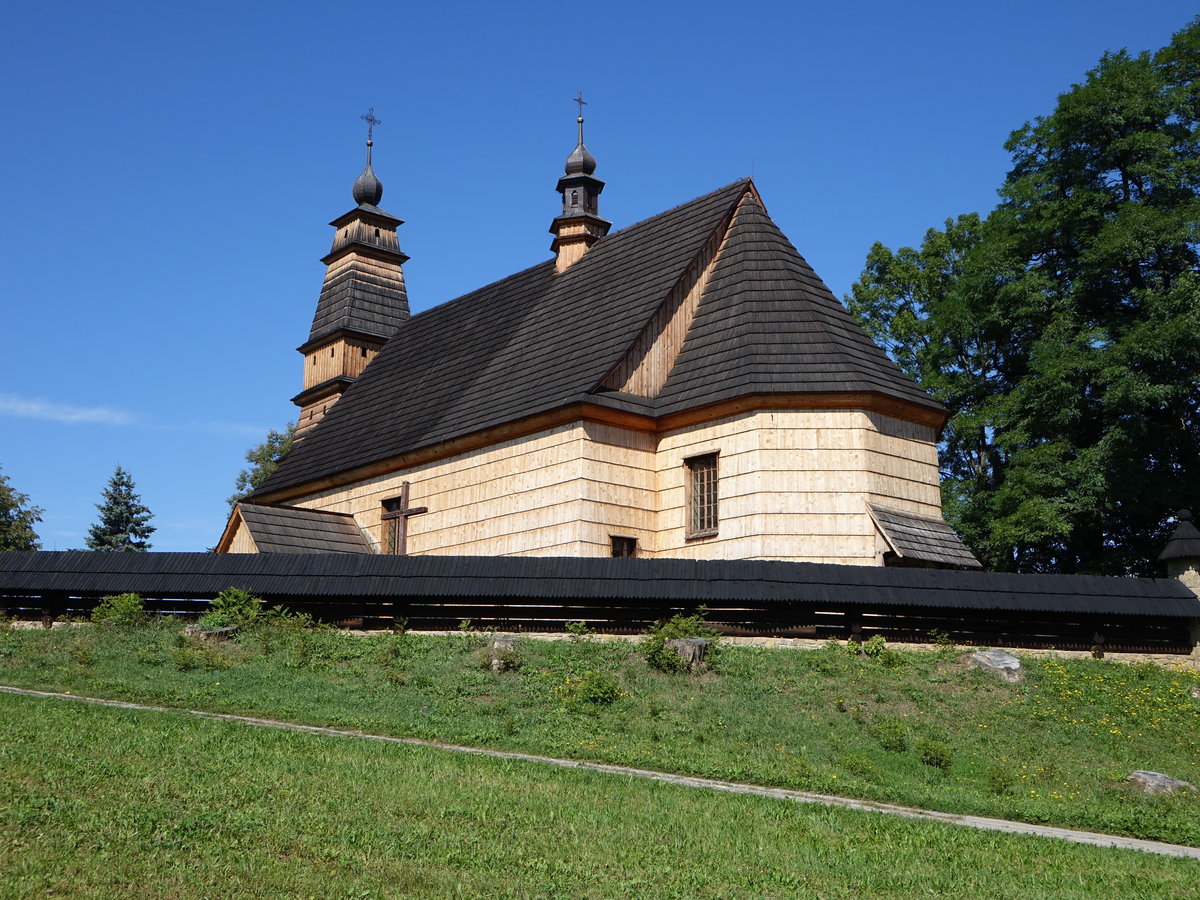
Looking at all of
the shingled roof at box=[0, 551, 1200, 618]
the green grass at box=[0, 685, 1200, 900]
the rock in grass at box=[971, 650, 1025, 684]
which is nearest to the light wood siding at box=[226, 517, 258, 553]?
the shingled roof at box=[0, 551, 1200, 618]

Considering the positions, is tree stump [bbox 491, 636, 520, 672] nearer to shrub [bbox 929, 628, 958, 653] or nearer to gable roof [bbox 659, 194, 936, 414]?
shrub [bbox 929, 628, 958, 653]

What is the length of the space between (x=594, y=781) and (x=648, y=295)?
623 inches

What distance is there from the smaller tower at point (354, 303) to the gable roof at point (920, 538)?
67.2 feet

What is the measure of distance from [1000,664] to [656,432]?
9047mm

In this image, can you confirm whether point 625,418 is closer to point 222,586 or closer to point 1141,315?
point 222,586

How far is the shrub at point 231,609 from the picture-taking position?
59.5 ft

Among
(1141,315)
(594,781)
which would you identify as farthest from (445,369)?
(594,781)

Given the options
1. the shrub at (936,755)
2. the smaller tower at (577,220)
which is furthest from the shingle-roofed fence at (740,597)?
the smaller tower at (577,220)

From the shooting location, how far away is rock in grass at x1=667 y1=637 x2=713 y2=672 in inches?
636

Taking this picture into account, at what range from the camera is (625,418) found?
2356cm

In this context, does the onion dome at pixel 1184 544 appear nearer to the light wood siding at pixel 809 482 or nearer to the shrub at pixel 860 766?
the light wood siding at pixel 809 482

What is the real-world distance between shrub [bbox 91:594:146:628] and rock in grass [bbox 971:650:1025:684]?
12017 mm

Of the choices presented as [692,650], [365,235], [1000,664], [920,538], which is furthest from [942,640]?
[365,235]

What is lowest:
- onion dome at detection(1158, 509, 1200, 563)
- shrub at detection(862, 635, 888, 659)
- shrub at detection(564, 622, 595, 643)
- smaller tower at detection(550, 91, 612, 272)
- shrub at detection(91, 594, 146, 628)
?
shrub at detection(862, 635, 888, 659)
